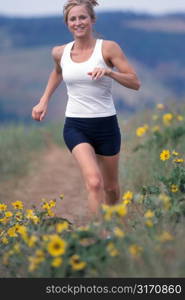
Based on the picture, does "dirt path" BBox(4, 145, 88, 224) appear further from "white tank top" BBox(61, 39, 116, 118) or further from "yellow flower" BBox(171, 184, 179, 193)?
"yellow flower" BBox(171, 184, 179, 193)

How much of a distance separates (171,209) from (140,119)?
708cm

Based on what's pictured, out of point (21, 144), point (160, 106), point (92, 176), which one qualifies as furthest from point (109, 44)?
point (21, 144)

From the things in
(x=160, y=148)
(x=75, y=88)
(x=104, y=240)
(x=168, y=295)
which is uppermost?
(x=75, y=88)

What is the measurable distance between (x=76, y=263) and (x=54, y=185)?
6585 mm

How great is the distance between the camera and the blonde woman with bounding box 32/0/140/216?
5660mm

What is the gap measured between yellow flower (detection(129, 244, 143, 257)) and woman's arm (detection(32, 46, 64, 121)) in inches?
87.1

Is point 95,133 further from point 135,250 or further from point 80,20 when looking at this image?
point 135,250

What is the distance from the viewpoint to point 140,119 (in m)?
11.9

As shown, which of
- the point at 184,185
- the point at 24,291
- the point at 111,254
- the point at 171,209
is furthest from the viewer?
the point at 184,185

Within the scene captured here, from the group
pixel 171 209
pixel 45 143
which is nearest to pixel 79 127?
pixel 171 209

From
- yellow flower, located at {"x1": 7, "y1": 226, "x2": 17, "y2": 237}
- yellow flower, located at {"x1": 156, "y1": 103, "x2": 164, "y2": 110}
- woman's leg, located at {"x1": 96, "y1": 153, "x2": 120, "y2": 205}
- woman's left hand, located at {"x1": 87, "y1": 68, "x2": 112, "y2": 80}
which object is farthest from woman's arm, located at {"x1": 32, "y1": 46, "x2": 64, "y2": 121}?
yellow flower, located at {"x1": 156, "y1": 103, "x2": 164, "y2": 110}

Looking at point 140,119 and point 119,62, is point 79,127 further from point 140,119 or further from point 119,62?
point 140,119

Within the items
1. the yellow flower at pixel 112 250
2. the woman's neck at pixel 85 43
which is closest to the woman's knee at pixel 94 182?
the woman's neck at pixel 85 43

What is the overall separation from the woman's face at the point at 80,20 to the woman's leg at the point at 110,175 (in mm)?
Answer: 927
